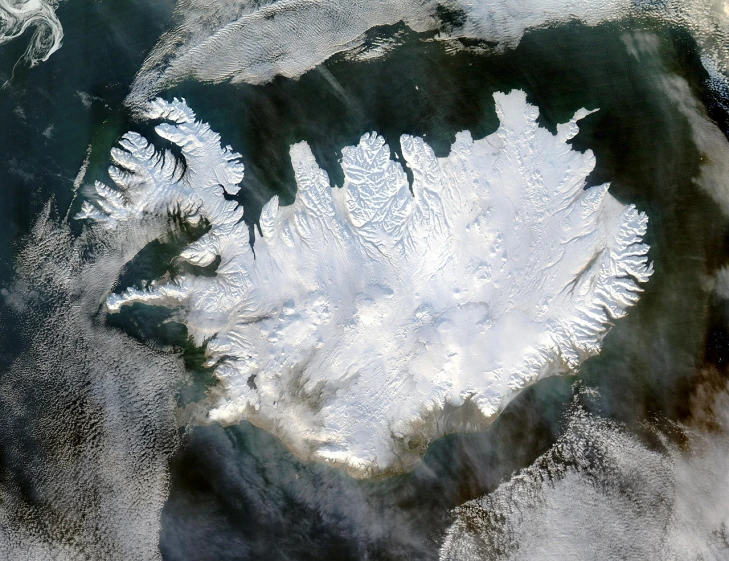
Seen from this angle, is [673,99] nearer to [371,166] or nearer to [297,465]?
[371,166]

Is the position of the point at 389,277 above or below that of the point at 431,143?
below

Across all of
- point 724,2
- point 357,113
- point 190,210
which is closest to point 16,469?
point 190,210

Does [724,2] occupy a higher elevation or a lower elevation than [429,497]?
higher
